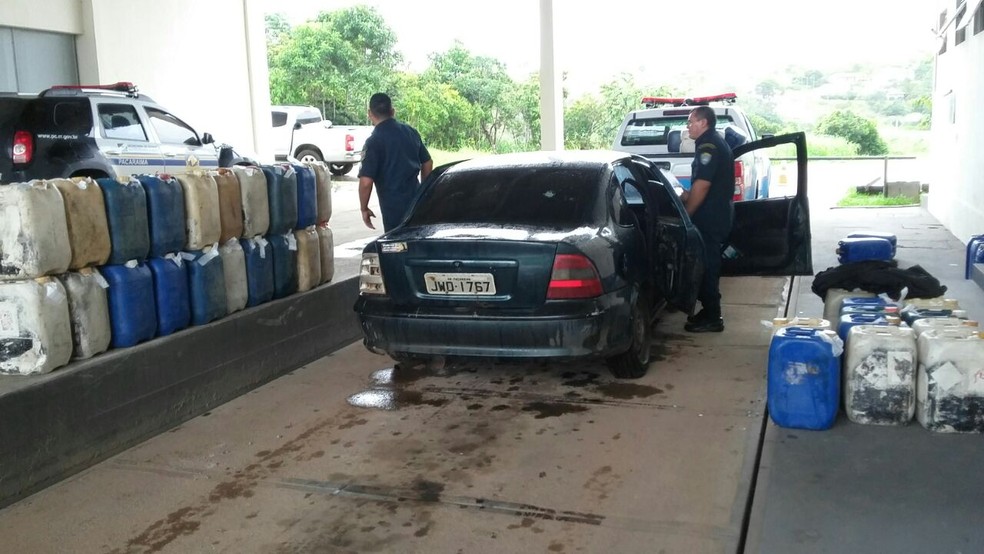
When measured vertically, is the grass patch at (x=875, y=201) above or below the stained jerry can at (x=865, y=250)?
below

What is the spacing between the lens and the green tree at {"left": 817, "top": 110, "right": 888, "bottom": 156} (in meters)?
33.5

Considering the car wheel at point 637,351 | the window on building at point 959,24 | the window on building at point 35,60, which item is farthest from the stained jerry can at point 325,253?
the window on building at point 35,60

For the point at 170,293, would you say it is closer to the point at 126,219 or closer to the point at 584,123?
the point at 126,219

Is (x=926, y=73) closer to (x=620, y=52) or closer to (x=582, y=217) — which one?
(x=620, y=52)

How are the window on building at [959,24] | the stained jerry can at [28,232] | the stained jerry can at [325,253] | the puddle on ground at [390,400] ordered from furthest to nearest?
the window on building at [959,24], the stained jerry can at [325,253], the puddle on ground at [390,400], the stained jerry can at [28,232]

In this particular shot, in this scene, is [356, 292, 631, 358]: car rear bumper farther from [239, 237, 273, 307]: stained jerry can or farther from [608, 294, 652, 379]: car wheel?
[239, 237, 273, 307]: stained jerry can

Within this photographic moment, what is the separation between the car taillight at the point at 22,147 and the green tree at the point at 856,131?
97.0 ft

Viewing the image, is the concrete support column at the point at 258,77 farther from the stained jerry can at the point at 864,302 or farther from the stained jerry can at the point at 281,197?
the stained jerry can at the point at 864,302

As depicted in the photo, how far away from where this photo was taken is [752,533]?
3529 millimetres

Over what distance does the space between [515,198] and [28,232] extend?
2.76m

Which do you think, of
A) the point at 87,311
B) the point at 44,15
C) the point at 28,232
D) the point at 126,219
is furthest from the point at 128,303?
the point at 44,15

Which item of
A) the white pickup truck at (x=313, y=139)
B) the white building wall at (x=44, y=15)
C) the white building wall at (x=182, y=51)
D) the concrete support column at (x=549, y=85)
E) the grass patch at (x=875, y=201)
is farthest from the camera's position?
the white pickup truck at (x=313, y=139)

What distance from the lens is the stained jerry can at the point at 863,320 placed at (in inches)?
196

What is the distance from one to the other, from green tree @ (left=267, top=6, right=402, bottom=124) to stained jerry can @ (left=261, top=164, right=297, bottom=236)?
85.3 feet
